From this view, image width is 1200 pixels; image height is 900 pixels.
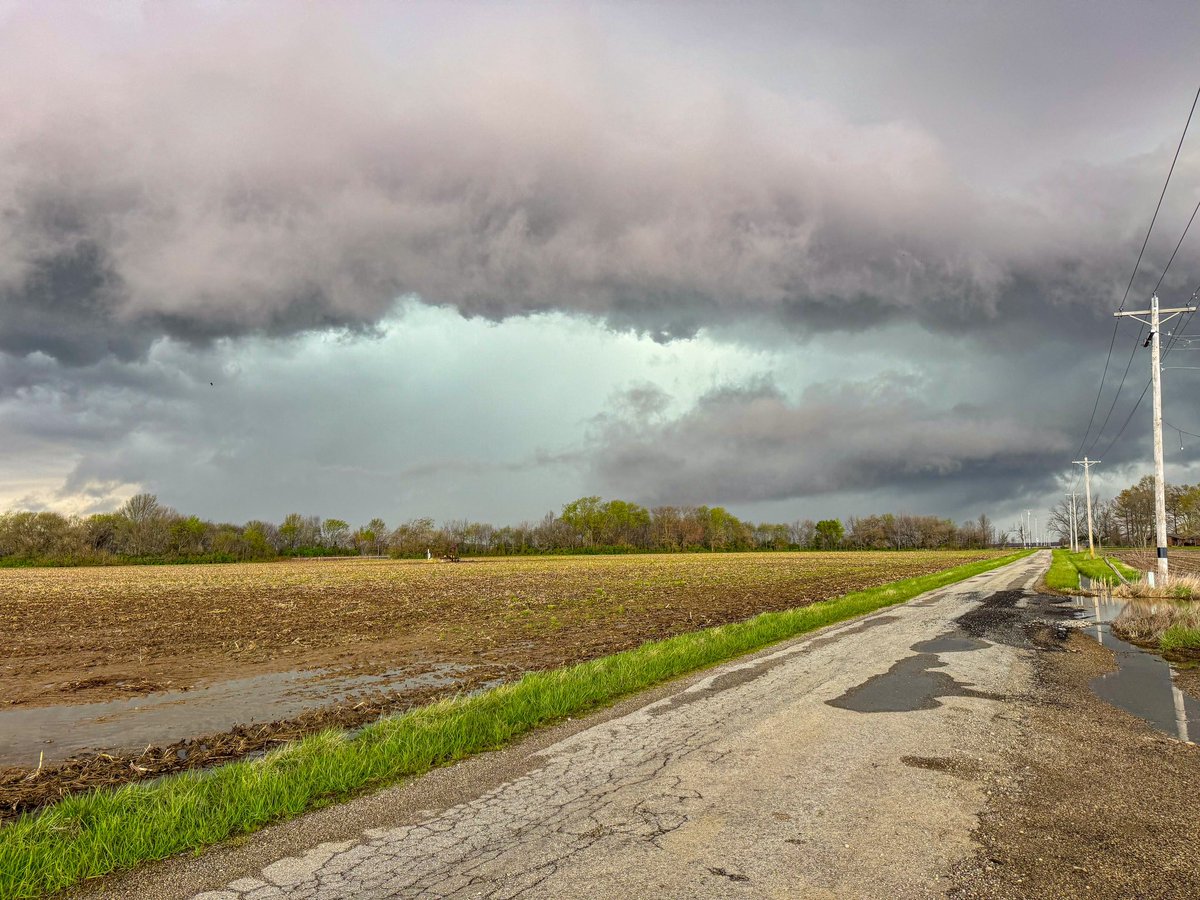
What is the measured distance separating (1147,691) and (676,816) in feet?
31.1

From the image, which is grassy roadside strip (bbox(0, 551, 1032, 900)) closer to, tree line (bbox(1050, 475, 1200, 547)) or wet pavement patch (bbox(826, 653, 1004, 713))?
wet pavement patch (bbox(826, 653, 1004, 713))

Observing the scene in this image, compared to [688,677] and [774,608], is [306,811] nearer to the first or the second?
[688,677]

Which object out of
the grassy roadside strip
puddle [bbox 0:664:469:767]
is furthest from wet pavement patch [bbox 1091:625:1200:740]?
puddle [bbox 0:664:469:767]

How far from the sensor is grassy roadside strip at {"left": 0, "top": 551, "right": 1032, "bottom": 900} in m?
5.51

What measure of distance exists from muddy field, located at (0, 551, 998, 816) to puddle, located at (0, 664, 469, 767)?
1.8 inches

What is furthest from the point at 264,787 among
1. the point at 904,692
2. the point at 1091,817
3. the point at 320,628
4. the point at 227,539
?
the point at 227,539

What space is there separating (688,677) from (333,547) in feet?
662

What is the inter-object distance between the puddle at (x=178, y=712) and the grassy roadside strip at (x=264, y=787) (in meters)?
3.19

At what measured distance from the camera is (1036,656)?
13977 mm

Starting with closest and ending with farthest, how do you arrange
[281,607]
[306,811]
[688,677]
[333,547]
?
[306,811] < [688,677] < [281,607] < [333,547]

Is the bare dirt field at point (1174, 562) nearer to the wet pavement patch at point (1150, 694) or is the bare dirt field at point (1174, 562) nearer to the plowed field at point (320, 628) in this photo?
the plowed field at point (320, 628)

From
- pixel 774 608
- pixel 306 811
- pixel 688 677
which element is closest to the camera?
pixel 306 811

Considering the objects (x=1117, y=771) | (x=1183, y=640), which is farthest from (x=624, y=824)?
(x=1183, y=640)

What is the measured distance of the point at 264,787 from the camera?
22.5ft
